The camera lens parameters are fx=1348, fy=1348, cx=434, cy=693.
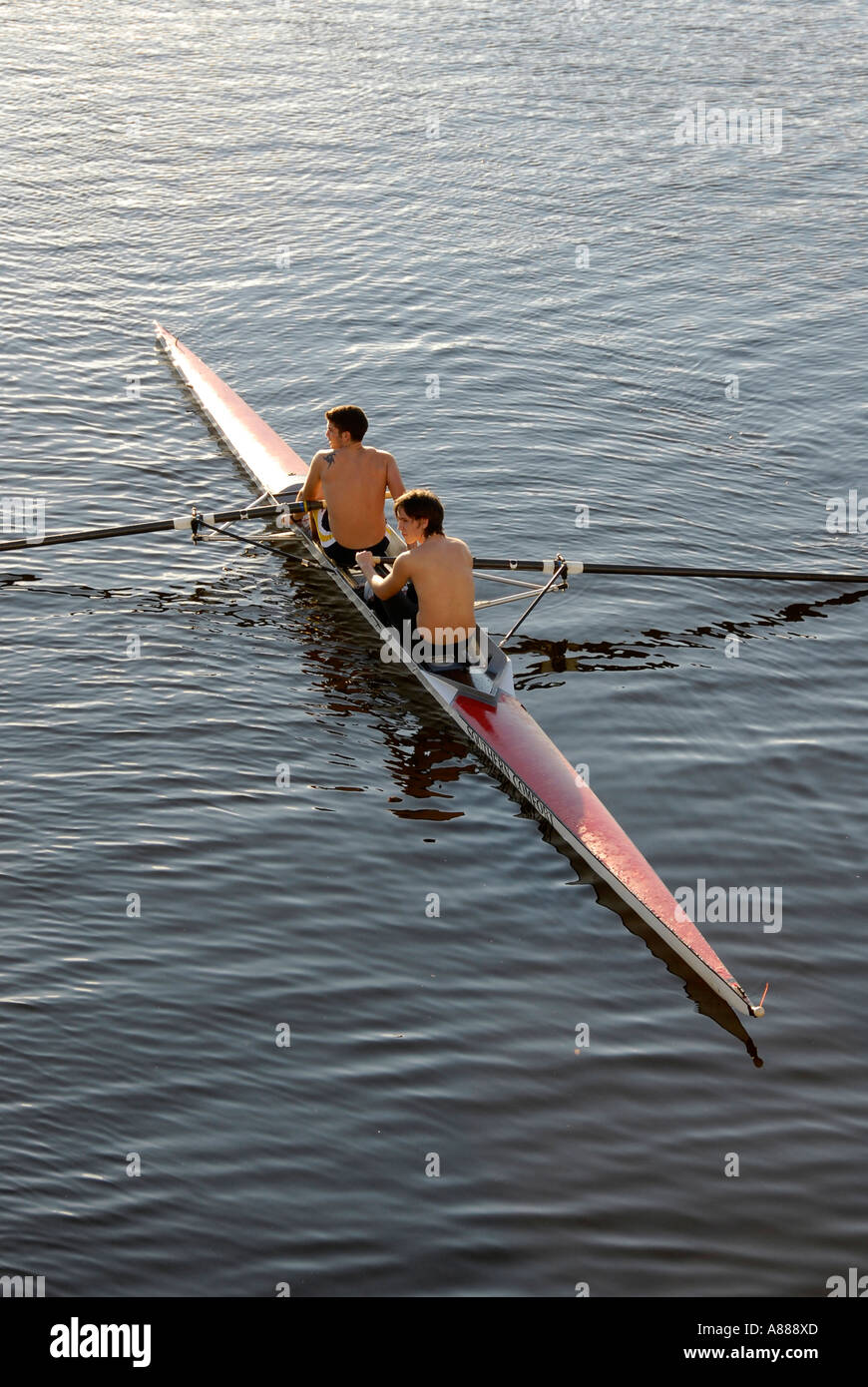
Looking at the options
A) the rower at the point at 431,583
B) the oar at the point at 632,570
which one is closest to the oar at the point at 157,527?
the oar at the point at 632,570

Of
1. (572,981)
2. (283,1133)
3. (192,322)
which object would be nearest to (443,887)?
(572,981)

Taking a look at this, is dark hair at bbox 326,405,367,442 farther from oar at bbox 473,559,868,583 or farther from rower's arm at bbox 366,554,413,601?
oar at bbox 473,559,868,583

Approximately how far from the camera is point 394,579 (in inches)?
423

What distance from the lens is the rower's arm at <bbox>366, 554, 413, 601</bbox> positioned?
10523 mm

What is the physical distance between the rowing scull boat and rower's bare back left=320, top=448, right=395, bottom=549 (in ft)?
1.14

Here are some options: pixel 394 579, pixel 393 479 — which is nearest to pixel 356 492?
pixel 393 479

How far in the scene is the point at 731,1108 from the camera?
7293 millimetres

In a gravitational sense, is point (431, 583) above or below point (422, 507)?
below

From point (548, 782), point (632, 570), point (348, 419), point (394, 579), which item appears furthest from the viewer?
point (348, 419)

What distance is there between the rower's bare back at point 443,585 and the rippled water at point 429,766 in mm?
746

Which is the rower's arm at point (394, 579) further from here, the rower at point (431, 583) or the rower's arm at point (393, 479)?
the rower's arm at point (393, 479)

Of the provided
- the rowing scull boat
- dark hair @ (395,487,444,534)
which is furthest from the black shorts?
dark hair @ (395,487,444,534)

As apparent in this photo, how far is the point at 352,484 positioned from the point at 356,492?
0.08m

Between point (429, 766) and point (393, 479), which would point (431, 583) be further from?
point (393, 479)
